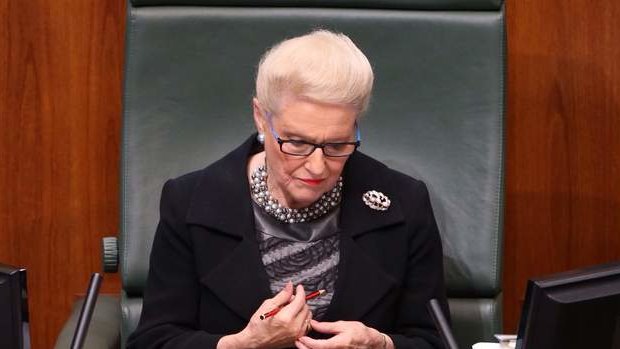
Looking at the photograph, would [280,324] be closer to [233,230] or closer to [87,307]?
[233,230]

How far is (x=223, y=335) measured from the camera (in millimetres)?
1833

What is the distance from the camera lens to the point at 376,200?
194 cm

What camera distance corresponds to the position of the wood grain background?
2295 mm

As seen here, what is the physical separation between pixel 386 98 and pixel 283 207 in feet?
1.08

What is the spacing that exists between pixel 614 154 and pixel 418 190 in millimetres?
603

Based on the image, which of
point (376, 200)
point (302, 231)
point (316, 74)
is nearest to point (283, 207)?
point (302, 231)

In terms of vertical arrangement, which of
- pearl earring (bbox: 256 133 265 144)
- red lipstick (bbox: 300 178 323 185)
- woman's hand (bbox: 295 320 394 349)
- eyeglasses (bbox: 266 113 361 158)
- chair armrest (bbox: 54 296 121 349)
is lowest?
chair armrest (bbox: 54 296 121 349)

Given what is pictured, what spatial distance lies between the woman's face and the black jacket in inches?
4.5

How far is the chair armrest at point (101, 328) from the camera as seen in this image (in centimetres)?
191

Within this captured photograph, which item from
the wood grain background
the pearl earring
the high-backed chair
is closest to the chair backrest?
the high-backed chair

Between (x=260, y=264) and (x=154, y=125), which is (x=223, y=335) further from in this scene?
(x=154, y=125)

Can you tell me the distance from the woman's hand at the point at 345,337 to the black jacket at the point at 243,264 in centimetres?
7

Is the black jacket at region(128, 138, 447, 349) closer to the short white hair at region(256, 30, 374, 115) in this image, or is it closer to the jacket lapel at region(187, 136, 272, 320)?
the jacket lapel at region(187, 136, 272, 320)

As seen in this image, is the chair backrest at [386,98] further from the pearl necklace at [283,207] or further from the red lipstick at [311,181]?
the red lipstick at [311,181]
